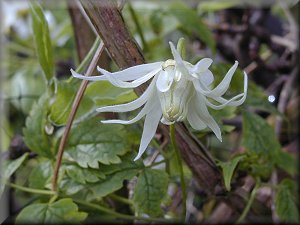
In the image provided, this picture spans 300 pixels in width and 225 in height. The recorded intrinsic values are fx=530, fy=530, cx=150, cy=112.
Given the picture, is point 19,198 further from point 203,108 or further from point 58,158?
point 203,108

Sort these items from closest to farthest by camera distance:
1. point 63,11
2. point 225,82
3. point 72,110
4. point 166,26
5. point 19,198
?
point 225,82 < point 72,110 < point 19,198 < point 166,26 < point 63,11

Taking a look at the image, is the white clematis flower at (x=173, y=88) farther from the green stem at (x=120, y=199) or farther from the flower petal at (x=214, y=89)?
the green stem at (x=120, y=199)

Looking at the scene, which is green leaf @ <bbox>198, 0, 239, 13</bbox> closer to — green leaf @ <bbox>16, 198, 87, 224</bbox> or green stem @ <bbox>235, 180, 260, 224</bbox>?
Answer: green stem @ <bbox>235, 180, 260, 224</bbox>

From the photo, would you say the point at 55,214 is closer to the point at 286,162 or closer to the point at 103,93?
the point at 103,93

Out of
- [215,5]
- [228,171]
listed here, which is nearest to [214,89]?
[228,171]

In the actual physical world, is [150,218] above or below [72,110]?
below

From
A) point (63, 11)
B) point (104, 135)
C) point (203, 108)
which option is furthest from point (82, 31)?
point (63, 11)

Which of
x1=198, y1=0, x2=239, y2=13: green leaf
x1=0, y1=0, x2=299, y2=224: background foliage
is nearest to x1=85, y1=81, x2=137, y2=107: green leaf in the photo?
x1=0, y1=0, x2=299, y2=224: background foliage
